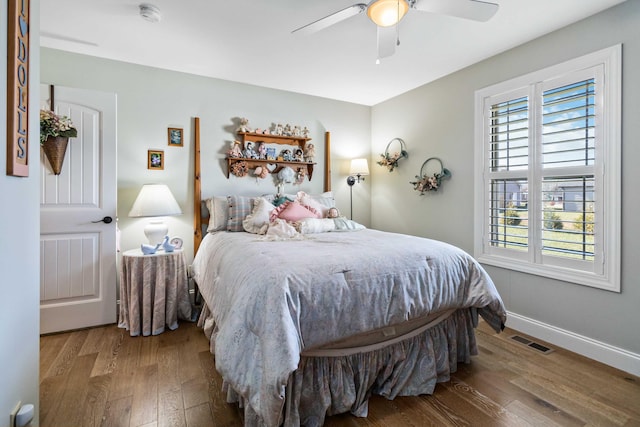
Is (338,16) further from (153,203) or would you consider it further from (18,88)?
(153,203)

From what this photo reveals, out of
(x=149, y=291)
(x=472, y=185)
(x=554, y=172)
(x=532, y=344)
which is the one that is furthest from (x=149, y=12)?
(x=532, y=344)

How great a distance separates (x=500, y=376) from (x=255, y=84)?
140 inches

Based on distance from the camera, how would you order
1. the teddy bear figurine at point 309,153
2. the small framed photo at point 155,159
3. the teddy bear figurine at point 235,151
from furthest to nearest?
the teddy bear figurine at point 309,153
the teddy bear figurine at point 235,151
the small framed photo at point 155,159

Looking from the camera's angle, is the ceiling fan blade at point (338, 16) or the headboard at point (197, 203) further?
the headboard at point (197, 203)

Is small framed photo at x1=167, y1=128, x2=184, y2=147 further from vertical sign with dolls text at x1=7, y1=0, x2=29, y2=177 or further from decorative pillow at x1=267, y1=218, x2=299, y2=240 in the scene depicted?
vertical sign with dolls text at x1=7, y1=0, x2=29, y2=177

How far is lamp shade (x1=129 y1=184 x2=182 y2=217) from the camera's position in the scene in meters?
2.69

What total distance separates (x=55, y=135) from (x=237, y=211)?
153 centimetres

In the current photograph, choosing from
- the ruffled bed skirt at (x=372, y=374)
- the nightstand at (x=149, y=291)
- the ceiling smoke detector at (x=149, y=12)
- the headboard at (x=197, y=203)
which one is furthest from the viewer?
the headboard at (x=197, y=203)

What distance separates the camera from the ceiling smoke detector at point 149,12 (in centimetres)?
209

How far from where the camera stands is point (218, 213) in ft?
9.88

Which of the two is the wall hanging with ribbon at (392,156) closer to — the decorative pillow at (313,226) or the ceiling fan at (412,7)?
the decorative pillow at (313,226)

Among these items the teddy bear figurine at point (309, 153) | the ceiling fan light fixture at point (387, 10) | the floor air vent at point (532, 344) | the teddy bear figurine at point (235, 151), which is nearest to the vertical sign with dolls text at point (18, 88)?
the ceiling fan light fixture at point (387, 10)

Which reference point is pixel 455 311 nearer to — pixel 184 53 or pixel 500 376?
pixel 500 376

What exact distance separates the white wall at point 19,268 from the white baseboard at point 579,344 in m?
3.30
